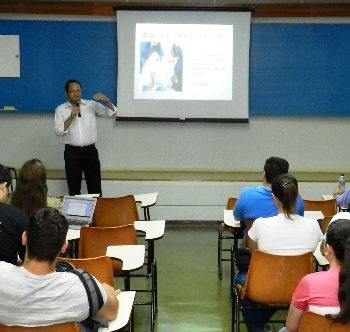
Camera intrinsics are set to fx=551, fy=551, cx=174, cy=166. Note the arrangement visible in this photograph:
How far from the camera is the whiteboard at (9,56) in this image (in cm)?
718

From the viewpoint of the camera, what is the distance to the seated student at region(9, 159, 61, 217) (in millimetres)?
3744

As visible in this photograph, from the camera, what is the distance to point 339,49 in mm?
7164

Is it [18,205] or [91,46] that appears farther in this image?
[91,46]

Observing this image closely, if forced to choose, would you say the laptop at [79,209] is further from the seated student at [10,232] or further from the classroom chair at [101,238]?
the seated student at [10,232]

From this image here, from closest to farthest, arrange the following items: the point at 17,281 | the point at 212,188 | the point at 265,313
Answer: the point at 17,281 < the point at 265,313 < the point at 212,188

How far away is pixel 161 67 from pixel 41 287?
5.33m

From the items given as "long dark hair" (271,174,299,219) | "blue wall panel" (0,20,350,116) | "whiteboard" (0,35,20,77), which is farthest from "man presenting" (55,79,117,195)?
"long dark hair" (271,174,299,219)

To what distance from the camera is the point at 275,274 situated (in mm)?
3254

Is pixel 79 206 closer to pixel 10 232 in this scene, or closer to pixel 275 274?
pixel 10 232

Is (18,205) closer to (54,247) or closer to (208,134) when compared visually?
(54,247)

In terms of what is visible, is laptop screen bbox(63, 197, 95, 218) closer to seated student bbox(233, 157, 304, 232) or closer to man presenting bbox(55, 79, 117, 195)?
seated student bbox(233, 157, 304, 232)

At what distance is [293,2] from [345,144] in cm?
200

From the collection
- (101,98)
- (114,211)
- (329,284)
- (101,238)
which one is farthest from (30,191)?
(101,98)

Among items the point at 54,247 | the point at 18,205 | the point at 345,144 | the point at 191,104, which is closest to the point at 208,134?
the point at 191,104
